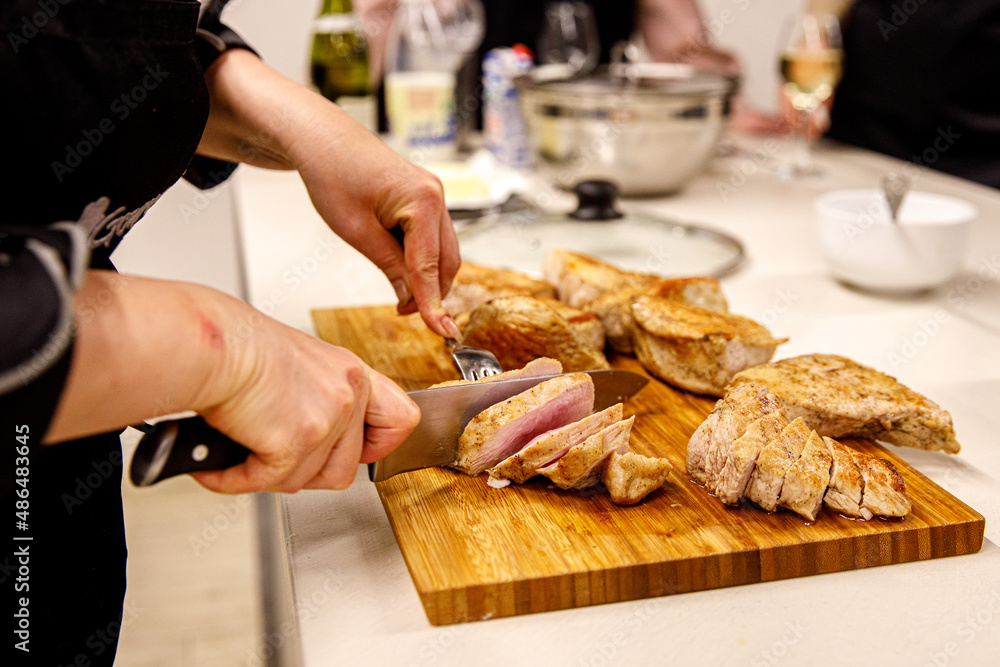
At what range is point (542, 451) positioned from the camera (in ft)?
3.22

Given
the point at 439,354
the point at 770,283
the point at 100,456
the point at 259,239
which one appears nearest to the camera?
the point at 100,456

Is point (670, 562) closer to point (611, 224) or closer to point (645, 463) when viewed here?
point (645, 463)

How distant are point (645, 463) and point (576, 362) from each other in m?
0.35

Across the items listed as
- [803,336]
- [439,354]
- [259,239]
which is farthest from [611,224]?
[259,239]

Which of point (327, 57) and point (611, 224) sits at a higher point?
point (327, 57)

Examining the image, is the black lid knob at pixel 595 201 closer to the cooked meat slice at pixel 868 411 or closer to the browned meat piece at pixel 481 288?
the browned meat piece at pixel 481 288

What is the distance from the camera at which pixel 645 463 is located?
96 cm

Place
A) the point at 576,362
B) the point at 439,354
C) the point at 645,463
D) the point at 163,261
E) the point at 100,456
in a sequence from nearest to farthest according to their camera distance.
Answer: the point at 645,463 → the point at 100,456 → the point at 576,362 → the point at 439,354 → the point at 163,261

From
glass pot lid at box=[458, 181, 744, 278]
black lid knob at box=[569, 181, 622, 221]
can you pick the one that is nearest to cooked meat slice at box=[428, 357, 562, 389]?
glass pot lid at box=[458, 181, 744, 278]

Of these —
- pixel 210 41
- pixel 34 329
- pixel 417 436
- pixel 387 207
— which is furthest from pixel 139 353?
pixel 210 41

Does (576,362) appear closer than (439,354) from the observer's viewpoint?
Yes

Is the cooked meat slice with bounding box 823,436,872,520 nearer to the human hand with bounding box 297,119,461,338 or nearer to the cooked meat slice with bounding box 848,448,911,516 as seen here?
the cooked meat slice with bounding box 848,448,911,516

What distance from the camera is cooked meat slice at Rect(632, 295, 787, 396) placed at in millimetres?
1255

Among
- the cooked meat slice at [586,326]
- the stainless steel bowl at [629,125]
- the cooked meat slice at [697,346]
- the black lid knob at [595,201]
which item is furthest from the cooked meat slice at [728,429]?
the stainless steel bowl at [629,125]
